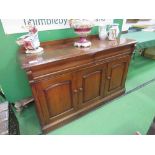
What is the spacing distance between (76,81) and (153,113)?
1.25 m

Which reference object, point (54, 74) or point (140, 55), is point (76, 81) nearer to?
point (54, 74)

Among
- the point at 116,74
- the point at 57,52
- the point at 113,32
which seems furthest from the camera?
the point at 116,74

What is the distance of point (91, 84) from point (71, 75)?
0.35 m

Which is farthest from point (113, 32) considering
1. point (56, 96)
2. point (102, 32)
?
point (56, 96)

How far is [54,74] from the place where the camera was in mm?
1167

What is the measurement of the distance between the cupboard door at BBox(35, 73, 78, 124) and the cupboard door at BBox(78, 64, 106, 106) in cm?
10

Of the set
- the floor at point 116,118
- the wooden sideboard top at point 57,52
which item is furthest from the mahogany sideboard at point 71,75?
the floor at point 116,118

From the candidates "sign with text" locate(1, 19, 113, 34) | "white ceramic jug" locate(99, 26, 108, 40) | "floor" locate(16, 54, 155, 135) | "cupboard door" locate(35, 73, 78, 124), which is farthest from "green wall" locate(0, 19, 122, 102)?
"cupboard door" locate(35, 73, 78, 124)

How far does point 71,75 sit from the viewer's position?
50.3 inches

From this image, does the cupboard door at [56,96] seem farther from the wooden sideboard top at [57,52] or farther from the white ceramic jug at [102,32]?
the white ceramic jug at [102,32]

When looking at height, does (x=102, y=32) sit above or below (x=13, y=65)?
above

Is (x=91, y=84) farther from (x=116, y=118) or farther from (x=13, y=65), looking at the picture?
(x=13, y=65)

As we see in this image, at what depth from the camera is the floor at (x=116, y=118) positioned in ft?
5.00

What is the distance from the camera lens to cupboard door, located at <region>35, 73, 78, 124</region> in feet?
3.89
